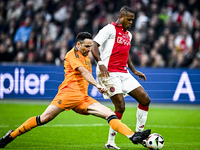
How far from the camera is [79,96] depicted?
22.2 ft

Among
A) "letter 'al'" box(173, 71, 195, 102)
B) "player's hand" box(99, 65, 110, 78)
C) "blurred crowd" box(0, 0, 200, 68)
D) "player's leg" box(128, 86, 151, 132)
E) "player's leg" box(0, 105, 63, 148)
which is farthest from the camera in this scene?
"blurred crowd" box(0, 0, 200, 68)

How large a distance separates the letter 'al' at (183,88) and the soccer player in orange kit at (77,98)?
858cm

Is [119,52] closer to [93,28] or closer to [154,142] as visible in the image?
[154,142]

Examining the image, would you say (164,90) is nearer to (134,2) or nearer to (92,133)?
(134,2)

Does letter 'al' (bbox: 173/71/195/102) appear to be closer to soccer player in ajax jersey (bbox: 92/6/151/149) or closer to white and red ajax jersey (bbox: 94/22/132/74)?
soccer player in ajax jersey (bbox: 92/6/151/149)

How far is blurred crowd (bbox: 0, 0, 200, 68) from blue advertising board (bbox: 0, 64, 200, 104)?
3.06 ft

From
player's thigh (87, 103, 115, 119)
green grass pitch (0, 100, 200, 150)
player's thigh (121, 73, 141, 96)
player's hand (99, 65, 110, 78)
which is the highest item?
player's hand (99, 65, 110, 78)

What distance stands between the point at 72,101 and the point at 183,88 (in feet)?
29.3

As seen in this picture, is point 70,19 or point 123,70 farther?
point 70,19

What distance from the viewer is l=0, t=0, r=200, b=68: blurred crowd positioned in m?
16.5

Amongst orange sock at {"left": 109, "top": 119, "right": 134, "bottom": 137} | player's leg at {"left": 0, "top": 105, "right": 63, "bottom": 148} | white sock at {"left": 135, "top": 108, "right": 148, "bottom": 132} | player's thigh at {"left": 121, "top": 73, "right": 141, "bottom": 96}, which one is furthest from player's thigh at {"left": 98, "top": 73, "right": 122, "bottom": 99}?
player's leg at {"left": 0, "top": 105, "right": 63, "bottom": 148}

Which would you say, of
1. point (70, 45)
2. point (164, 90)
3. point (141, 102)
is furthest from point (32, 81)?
point (141, 102)

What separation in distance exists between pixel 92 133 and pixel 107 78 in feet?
7.84

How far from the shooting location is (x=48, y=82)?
15555mm
